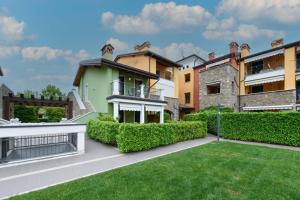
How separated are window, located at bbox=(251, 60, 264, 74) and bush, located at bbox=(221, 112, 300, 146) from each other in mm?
13379

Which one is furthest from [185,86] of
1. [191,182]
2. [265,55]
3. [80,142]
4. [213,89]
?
[191,182]

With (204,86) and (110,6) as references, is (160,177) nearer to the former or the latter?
(110,6)

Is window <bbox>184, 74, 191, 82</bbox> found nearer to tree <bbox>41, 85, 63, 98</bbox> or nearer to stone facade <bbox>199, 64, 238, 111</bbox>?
stone facade <bbox>199, 64, 238, 111</bbox>

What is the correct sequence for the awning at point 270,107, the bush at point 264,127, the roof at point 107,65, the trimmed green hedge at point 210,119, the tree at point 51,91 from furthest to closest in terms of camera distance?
the tree at point 51,91
the awning at point 270,107
the trimmed green hedge at point 210,119
the roof at point 107,65
the bush at point 264,127

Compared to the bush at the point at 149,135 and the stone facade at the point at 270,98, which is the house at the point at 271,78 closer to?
the stone facade at the point at 270,98

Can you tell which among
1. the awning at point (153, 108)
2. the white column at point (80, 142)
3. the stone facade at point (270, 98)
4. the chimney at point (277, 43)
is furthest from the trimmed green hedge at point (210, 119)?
the chimney at point (277, 43)

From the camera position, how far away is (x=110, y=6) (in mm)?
23078

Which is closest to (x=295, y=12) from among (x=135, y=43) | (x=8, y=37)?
(x=135, y=43)

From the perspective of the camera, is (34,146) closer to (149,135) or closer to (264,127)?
(149,135)

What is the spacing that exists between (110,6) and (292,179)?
77.3 ft

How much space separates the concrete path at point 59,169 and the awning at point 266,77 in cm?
2074

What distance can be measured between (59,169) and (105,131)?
5.17 m

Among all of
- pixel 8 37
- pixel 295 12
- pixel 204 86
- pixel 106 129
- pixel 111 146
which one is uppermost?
pixel 295 12

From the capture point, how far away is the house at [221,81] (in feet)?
85.4
